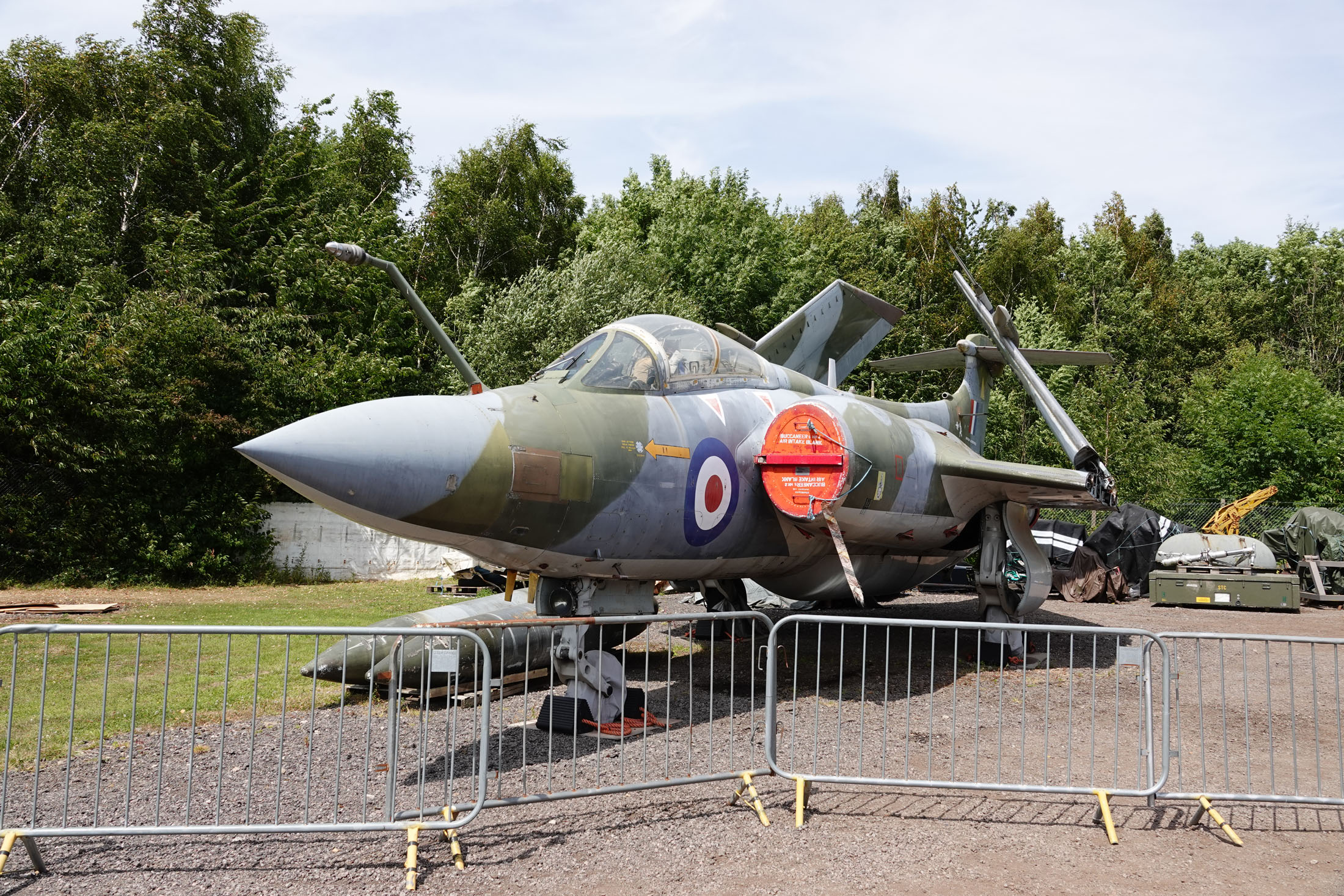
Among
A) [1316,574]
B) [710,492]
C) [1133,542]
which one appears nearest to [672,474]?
[710,492]

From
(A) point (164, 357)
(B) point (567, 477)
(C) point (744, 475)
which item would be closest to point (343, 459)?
(B) point (567, 477)

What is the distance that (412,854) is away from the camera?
4375 mm

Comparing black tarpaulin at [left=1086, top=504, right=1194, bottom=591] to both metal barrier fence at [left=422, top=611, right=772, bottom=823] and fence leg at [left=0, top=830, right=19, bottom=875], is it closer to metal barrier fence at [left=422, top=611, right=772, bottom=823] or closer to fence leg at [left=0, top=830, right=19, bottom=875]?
metal barrier fence at [left=422, top=611, right=772, bottom=823]

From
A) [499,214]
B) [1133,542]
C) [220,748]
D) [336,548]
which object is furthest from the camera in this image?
[499,214]

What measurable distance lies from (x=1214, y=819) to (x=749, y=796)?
2.71m

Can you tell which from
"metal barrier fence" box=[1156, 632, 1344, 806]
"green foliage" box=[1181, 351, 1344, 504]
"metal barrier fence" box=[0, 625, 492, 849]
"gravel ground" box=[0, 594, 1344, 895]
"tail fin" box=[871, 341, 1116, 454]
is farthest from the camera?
"green foliage" box=[1181, 351, 1344, 504]

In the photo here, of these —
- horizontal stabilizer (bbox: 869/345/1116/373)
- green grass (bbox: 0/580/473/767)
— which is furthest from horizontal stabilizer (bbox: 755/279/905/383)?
green grass (bbox: 0/580/473/767)

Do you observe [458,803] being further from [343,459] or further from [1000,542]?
[1000,542]

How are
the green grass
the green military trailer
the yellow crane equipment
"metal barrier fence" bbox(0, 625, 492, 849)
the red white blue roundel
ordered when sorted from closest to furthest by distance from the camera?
"metal barrier fence" bbox(0, 625, 492, 849), the green grass, the red white blue roundel, the green military trailer, the yellow crane equipment

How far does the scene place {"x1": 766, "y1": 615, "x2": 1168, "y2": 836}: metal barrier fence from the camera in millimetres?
5605

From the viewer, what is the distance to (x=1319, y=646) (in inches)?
500

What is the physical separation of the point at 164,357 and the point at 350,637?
13.3 meters

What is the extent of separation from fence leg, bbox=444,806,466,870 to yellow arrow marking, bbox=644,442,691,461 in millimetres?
2932

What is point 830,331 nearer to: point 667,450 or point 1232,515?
point 667,450
